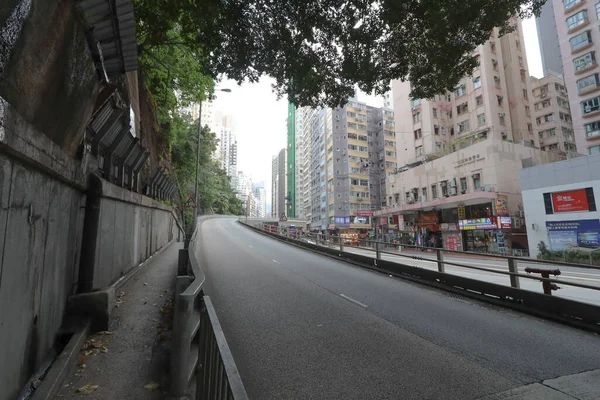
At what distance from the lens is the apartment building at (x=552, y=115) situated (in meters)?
48.4

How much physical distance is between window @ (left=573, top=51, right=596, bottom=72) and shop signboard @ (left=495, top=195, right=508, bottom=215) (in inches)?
768

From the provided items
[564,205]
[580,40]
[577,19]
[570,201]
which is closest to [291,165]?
[577,19]

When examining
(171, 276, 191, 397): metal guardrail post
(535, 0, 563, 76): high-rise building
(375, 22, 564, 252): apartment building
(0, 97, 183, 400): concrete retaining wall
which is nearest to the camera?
(171, 276, 191, 397): metal guardrail post

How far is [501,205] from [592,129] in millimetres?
15760

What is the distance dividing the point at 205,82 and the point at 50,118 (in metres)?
11.7

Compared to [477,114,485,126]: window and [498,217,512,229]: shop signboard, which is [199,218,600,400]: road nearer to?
[498,217,512,229]: shop signboard

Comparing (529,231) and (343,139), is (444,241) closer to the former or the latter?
(529,231)

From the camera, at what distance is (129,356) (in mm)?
4465

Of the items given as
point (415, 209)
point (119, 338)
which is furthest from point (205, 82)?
point (415, 209)

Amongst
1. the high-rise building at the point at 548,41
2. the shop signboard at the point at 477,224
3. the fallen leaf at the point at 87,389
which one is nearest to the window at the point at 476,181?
the shop signboard at the point at 477,224

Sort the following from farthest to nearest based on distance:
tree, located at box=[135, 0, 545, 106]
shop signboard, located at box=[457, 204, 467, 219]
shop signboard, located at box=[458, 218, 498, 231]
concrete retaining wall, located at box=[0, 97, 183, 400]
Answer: shop signboard, located at box=[457, 204, 467, 219]
shop signboard, located at box=[458, 218, 498, 231]
tree, located at box=[135, 0, 545, 106]
concrete retaining wall, located at box=[0, 97, 183, 400]

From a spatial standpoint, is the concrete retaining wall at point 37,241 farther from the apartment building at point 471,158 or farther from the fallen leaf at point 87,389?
the apartment building at point 471,158

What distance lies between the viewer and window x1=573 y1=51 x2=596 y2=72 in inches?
1353

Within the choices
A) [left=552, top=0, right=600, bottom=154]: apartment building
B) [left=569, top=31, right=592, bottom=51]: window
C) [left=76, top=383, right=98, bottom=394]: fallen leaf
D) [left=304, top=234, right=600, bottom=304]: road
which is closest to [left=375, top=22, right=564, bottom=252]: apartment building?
[left=552, top=0, right=600, bottom=154]: apartment building
